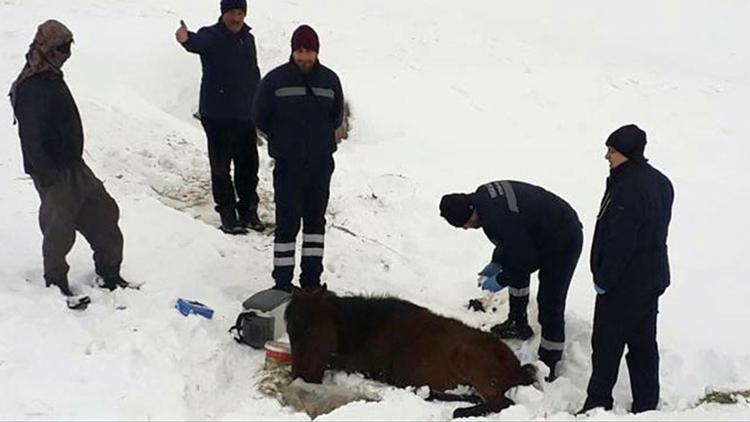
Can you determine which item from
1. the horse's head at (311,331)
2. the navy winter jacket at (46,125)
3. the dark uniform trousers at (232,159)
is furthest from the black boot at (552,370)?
the navy winter jacket at (46,125)

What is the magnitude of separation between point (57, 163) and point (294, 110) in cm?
176

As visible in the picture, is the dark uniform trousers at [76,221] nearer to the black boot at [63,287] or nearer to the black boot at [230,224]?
the black boot at [63,287]

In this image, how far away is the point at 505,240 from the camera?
17.2 ft

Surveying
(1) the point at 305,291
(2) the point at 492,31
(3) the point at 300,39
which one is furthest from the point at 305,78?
(2) the point at 492,31

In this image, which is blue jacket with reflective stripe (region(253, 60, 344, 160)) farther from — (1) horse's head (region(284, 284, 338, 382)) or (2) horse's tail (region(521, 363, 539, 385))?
(2) horse's tail (region(521, 363, 539, 385))

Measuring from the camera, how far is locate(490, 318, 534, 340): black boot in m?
5.91

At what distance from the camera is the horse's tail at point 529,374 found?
4965 millimetres

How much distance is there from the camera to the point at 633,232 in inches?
180

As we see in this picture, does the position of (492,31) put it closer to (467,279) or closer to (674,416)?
(467,279)

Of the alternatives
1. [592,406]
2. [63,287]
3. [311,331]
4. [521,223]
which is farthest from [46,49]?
[592,406]

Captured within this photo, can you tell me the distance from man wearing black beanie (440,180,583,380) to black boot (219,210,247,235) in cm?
259

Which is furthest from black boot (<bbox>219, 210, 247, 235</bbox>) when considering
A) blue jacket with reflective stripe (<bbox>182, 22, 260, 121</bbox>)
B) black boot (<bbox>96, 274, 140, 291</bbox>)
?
black boot (<bbox>96, 274, 140, 291</bbox>)

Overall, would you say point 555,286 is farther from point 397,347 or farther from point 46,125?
point 46,125

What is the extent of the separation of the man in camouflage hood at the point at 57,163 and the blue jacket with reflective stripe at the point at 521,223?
Result: 2831 millimetres
